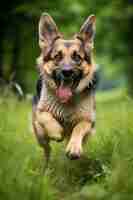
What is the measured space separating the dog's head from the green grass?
2.42ft

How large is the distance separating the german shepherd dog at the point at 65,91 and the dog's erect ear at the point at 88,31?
1 cm

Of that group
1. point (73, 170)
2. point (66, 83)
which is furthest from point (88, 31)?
point (73, 170)

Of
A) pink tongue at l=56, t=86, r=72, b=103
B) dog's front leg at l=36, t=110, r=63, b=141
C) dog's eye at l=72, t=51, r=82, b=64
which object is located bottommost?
dog's front leg at l=36, t=110, r=63, b=141

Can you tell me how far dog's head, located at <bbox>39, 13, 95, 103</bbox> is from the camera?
27.7ft

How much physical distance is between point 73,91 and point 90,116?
378mm

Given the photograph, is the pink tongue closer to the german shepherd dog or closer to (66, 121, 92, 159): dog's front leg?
the german shepherd dog

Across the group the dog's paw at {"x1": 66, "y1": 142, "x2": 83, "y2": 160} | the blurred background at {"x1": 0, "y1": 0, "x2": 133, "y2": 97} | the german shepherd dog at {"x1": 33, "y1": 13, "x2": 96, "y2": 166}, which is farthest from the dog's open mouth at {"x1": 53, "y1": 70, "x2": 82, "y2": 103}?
the blurred background at {"x1": 0, "y1": 0, "x2": 133, "y2": 97}

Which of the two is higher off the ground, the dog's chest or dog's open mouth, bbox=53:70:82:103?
dog's open mouth, bbox=53:70:82:103

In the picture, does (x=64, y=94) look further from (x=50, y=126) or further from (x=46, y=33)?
(x=46, y=33)

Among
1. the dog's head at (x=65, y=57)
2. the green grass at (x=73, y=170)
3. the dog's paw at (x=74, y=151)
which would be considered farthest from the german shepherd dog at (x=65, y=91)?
the dog's paw at (x=74, y=151)

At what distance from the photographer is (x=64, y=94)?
8422 millimetres

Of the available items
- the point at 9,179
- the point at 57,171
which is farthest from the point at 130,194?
the point at 57,171

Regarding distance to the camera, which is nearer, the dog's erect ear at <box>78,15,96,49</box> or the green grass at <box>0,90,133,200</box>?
the green grass at <box>0,90,133,200</box>

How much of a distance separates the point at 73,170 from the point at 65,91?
4.78ft
